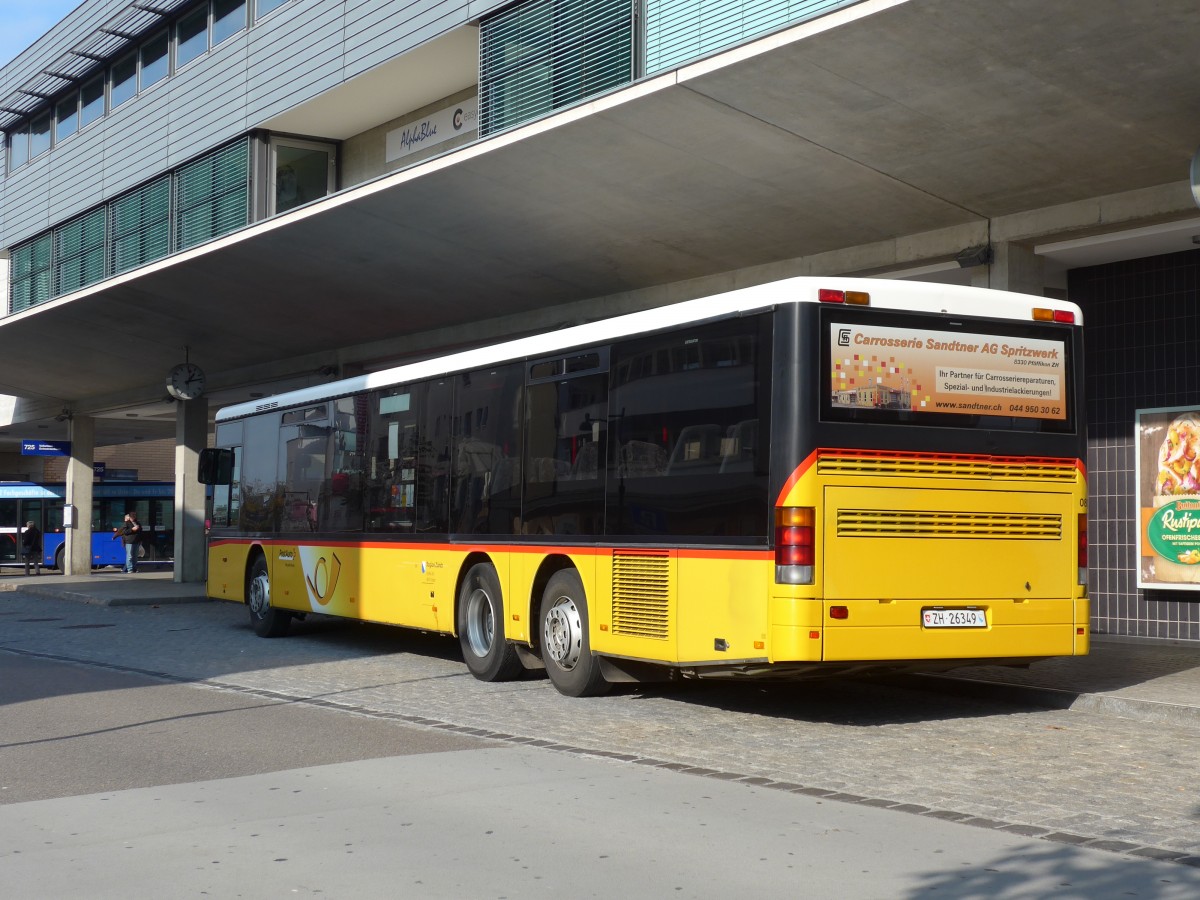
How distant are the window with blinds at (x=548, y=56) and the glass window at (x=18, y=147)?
20.9m

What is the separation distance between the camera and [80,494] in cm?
3794

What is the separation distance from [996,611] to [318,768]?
488 centimetres

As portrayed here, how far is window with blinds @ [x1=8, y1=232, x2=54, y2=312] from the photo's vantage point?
3275 cm

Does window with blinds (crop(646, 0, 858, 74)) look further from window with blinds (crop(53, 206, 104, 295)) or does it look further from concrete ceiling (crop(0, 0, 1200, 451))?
window with blinds (crop(53, 206, 104, 295))

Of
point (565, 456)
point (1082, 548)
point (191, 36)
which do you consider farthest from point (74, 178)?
point (1082, 548)

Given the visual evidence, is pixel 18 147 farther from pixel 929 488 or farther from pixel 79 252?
pixel 929 488

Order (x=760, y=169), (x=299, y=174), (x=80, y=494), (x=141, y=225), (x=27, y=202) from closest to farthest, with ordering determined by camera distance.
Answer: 1. (x=760, y=169)
2. (x=299, y=174)
3. (x=141, y=225)
4. (x=27, y=202)
5. (x=80, y=494)

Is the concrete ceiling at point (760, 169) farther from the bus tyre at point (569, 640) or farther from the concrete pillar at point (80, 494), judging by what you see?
the concrete pillar at point (80, 494)

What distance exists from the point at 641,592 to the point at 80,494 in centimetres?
3093

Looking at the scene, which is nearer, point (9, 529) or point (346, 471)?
point (346, 471)

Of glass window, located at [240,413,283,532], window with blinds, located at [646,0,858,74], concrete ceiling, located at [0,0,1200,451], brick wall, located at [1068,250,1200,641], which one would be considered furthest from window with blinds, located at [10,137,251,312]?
brick wall, located at [1068,250,1200,641]

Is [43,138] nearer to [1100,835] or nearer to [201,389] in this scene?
[201,389]

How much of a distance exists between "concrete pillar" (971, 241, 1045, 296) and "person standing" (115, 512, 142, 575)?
30752 millimetres

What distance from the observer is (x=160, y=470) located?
2753 inches
